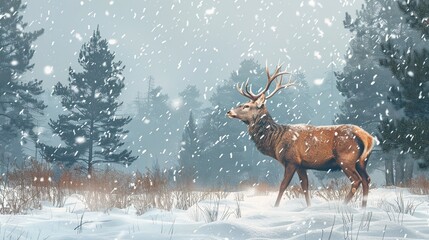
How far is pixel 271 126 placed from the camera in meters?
8.37

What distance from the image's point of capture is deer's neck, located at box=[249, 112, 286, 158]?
8.24 metres

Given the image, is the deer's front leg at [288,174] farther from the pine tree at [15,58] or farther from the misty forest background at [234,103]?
the pine tree at [15,58]

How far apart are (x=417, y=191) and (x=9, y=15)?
77.9 feet

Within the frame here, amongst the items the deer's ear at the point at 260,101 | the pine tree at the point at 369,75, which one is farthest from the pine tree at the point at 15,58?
the deer's ear at the point at 260,101

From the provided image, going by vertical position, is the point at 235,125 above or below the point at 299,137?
above

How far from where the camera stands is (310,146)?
781cm

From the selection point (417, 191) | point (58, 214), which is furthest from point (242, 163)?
point (58, 214)

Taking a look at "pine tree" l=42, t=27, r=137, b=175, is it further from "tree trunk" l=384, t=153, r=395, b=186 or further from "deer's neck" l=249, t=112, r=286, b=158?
"deer's neck" l=249, t=112, r=286, b=158

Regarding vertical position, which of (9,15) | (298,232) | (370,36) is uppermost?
(9,15)

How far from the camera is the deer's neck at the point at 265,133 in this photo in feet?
27.0

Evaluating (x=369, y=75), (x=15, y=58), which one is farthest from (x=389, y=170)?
(x=15, y=58)

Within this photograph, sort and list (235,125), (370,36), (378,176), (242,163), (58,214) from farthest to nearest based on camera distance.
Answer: (378,176) < (235,125) < (242,163) < (370,36) < (58,214)

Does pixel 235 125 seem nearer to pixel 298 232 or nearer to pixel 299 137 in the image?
pixel 299 137

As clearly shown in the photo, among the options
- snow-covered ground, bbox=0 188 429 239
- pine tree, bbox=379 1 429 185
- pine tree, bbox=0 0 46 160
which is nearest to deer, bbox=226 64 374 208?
pine tree, bbox=379 1 429 185
